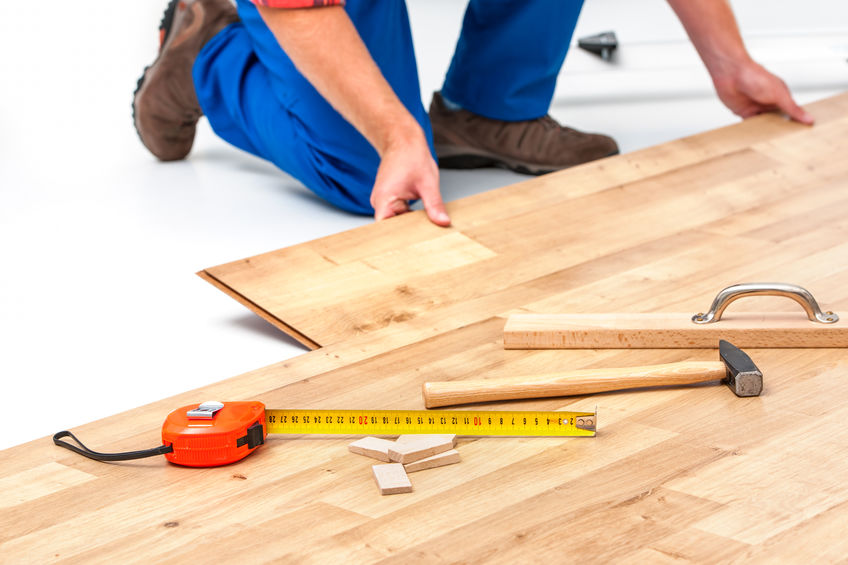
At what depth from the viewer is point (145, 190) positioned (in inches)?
116

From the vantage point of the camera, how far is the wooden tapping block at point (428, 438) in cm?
137

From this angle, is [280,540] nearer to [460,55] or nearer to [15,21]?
[460,55]

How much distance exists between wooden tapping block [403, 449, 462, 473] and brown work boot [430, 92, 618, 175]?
5.56ft

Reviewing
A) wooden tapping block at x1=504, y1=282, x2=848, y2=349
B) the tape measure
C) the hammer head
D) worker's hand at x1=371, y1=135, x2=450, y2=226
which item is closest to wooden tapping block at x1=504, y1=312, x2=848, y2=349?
wooden tapping block at x1=504, y1=282, x2=848, y2=349

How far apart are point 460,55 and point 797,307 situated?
5.04ft

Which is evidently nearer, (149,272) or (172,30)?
(149,272)

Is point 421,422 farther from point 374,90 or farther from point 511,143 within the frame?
point 511,143

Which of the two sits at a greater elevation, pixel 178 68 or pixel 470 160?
pixel 178 68

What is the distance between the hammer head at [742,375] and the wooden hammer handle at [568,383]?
2cm

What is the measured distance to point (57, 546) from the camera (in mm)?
1212

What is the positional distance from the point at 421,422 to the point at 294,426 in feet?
0.57

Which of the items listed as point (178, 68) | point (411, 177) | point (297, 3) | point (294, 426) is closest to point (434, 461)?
point (294, 426)

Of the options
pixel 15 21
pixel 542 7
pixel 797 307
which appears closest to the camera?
pixel 797 307

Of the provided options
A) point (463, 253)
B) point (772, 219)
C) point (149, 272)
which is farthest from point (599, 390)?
point (149, 272)
